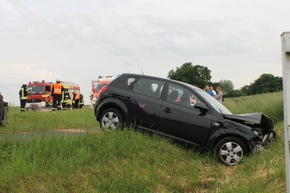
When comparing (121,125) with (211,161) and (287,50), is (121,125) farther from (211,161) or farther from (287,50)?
(287,50)

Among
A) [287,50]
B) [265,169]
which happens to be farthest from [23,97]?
[287,50]

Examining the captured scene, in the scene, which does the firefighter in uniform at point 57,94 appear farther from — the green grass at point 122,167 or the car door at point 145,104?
the green grass at point 122,167

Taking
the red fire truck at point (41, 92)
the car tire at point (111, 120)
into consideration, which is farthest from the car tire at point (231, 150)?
the red fire truck at point (41, 92)

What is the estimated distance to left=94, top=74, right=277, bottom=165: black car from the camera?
8.27 metres

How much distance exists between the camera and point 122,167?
21.8ft

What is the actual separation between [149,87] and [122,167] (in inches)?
115

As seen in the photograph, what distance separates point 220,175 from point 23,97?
17.3m

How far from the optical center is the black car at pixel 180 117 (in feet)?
27.1

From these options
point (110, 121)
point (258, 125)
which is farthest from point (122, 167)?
point (258, 125)

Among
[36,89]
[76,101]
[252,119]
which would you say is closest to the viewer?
[252,119]

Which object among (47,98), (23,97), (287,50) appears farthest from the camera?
(47,98)

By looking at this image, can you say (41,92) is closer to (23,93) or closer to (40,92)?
(40,92)

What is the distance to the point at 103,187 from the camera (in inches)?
230

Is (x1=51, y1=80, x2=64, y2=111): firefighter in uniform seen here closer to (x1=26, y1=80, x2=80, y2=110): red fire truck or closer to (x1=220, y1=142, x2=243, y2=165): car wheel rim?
(x1=26, y1=80, x2=80, y2=110): red fire truck
